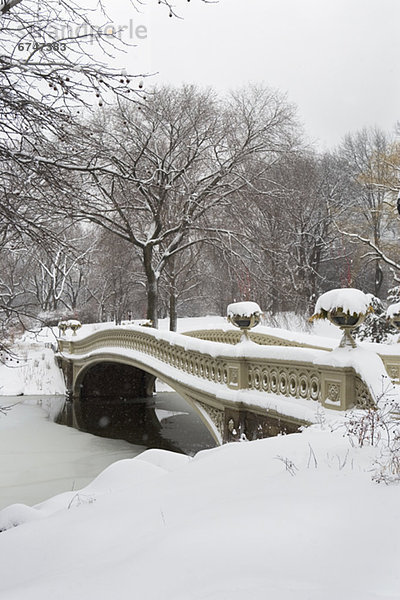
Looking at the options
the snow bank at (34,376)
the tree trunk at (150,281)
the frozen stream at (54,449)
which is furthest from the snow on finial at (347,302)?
the snow bank at (34,376)

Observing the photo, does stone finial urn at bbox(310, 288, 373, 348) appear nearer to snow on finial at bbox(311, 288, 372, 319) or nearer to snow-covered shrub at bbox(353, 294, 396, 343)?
snow on finial at bbox(311, 288, 372, 319)

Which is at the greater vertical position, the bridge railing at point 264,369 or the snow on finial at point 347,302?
the snow on finial at point 347,302

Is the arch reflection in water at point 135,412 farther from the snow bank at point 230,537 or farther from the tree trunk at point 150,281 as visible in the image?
the snow bank at point 230,537

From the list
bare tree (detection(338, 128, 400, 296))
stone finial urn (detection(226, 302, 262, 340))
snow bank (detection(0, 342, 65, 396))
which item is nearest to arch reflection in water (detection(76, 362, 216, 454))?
snow bank (detection(0, 342, 65, 396))

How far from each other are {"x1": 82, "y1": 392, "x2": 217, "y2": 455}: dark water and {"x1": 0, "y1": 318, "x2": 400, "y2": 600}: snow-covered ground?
975 centimetres

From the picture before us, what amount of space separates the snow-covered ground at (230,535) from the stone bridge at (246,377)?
2159 millimetres

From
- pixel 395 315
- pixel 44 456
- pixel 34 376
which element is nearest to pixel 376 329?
pixel 395 315

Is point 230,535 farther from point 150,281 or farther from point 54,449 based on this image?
point 150,281

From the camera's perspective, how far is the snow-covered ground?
2070 millimetres

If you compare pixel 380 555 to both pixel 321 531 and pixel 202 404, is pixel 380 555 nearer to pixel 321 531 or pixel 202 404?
pixel 321 531

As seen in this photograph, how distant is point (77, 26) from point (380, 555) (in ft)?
13.4

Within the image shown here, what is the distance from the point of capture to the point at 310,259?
29094mm

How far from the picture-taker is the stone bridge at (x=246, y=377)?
6467 mm

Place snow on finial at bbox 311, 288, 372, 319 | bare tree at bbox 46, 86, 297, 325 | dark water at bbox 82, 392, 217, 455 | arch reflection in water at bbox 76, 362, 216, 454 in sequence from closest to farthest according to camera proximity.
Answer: snow on finial at bbox 311, 288, 372, 319, dark water at bbox 82, 392, 217, 455, arch reflection in water at bbox 76, 362, 216, 454, bare tree at bbox 46, 86, 297, 325
